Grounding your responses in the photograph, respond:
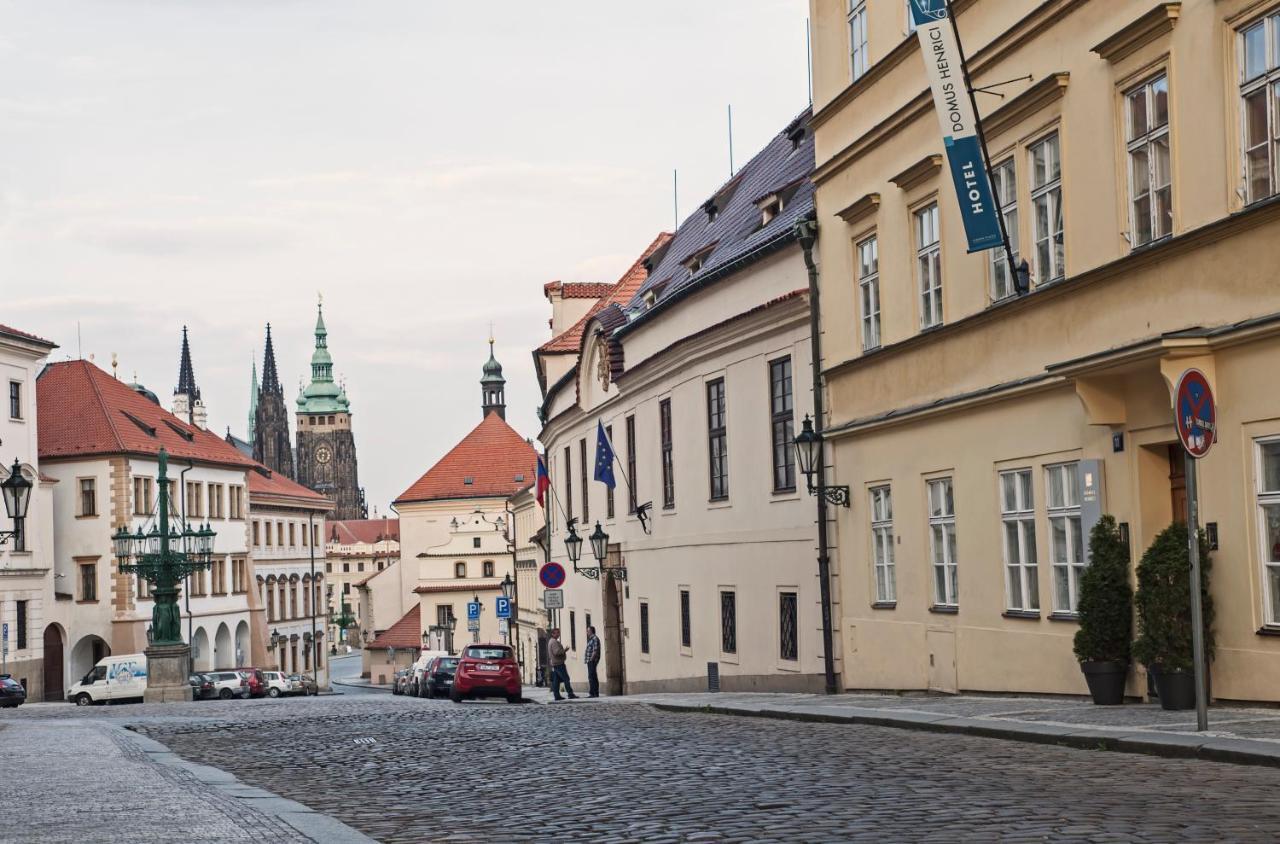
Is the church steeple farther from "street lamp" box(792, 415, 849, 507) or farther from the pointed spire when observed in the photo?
"street lamp" box(792, 415, 849, 507)

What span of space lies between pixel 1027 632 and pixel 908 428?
430 cm

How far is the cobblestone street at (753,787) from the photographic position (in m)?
9.93

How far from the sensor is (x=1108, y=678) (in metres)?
17.4

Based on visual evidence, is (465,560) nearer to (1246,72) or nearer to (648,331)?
(648,331)

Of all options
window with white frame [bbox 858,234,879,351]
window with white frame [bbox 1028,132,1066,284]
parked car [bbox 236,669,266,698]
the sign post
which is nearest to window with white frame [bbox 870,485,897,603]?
window with white frame [bbox 858,234,879,351]

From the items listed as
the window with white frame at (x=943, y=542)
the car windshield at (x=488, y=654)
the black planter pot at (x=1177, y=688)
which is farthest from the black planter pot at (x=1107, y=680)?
the car windshield at (x=488, y=654)

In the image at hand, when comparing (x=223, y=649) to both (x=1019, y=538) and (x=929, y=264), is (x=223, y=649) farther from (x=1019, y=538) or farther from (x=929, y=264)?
(x=1019, y=538)

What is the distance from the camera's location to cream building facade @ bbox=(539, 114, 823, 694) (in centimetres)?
2870

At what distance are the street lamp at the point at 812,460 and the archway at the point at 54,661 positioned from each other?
53549mm

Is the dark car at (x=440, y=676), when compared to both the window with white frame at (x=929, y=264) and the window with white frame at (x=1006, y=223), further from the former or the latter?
the window with white frame at (x=1006, y=223)

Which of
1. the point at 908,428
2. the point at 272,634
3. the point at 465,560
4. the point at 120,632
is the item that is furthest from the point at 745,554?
the point at 465,560

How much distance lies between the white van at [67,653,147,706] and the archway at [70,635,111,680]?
45.5 feet

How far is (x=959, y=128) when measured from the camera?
1889 cm

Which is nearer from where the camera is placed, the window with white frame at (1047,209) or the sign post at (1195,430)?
the sign post at (1195,430)
